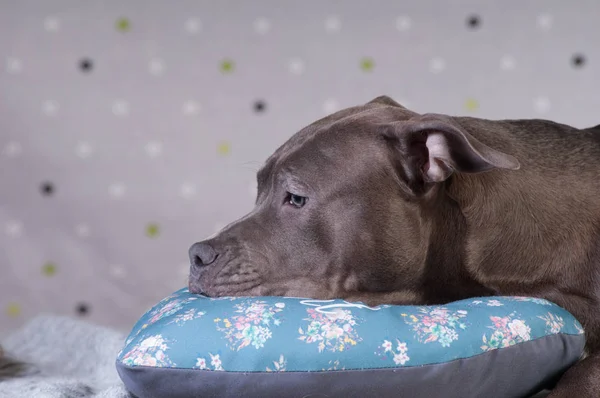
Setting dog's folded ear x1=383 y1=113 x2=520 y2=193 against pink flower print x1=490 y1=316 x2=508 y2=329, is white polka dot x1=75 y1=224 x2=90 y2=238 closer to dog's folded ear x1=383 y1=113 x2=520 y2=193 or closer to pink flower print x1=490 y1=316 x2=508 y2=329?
dog's folded ear x1=383 y1=113 x2=520 y2=193

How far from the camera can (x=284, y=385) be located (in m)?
1.66

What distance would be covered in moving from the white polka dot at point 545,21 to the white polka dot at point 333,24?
111 centimetres

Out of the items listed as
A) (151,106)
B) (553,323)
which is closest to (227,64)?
(151,106)

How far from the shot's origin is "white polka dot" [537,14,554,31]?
4359 mm

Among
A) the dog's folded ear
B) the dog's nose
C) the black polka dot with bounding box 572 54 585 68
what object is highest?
the black polka dot with bounding box 572 54 585 68

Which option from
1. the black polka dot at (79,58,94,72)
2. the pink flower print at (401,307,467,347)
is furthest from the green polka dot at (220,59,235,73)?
the pink flower print at (401,307,467,347)

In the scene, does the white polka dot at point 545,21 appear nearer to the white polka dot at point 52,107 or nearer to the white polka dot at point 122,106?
the white polka dot at point 122,106

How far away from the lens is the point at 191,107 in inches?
180

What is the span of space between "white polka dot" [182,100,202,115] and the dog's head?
2.48 m

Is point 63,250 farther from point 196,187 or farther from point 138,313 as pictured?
point 196,187

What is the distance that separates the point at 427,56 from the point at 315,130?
2.37 metres

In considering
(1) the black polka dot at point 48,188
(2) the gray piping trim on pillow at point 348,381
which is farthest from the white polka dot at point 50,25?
(2) the gray piping trim on pillow at point 348,381

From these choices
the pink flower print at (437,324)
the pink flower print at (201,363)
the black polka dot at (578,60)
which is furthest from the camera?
the black polka dot at (578,60)

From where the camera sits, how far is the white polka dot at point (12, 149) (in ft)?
14.9
